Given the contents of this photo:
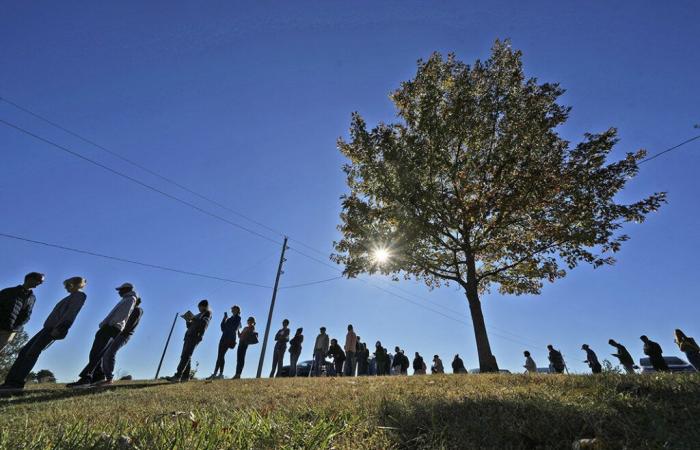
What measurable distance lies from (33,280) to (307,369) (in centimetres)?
1289

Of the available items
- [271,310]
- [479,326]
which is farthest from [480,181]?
[271,310]

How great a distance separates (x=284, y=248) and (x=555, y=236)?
16124mm

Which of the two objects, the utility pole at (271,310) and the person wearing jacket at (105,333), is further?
the utility pole at (271,310)

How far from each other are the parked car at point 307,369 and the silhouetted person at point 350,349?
0.81 m

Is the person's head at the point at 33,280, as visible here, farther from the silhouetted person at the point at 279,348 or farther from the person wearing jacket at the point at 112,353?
the silhouetted person at the point at 279,348

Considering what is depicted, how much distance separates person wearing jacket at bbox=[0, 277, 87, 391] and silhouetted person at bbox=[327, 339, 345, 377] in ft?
32.4

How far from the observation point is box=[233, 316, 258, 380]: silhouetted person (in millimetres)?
10875

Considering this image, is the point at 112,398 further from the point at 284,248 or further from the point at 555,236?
the point at 284,248

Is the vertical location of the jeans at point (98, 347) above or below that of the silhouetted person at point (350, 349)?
below

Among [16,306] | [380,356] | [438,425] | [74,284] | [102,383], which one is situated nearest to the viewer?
[438,425]

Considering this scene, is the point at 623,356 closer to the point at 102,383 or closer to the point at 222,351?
the point at 222,351

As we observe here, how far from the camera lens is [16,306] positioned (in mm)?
5699

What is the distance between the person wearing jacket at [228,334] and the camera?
1009cm

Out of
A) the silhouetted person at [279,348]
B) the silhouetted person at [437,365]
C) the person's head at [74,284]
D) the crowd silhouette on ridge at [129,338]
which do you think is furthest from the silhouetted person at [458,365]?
the person's head at [74,284]
